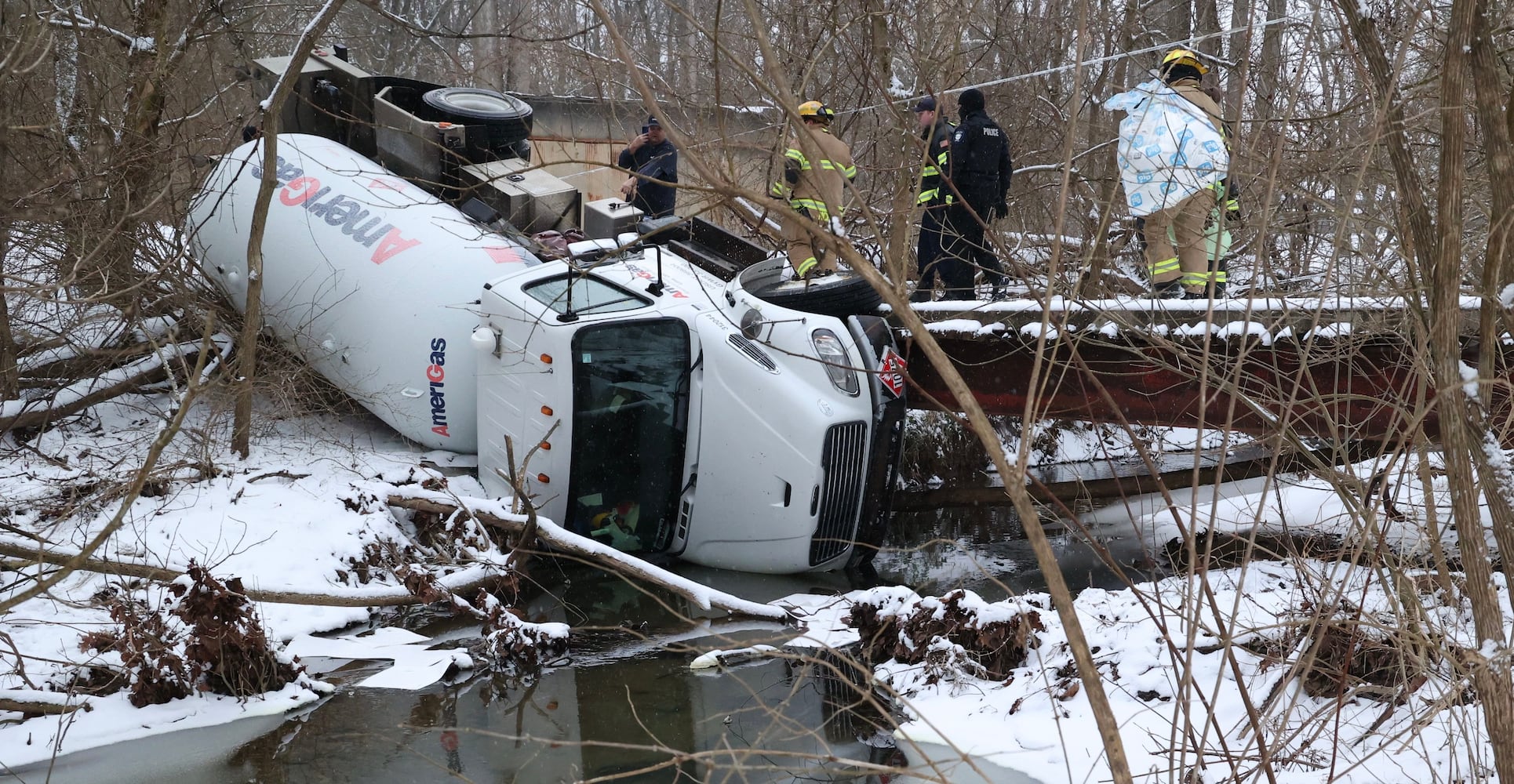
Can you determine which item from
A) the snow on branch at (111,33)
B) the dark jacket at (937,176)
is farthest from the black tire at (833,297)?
the snow on branch at (111,33)

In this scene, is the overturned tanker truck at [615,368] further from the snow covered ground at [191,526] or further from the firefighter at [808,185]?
the snow covered ground at [191,526]

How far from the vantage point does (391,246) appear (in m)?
8.91

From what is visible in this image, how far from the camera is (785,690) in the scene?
20.1 ft

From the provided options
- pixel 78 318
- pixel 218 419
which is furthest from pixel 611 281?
pixel 78 318

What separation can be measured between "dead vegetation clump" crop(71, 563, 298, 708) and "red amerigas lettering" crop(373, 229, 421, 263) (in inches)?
142

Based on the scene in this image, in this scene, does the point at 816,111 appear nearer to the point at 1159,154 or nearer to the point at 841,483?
the point at 1159,154

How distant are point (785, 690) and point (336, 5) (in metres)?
5.04

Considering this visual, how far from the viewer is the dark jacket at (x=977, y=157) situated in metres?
8.68

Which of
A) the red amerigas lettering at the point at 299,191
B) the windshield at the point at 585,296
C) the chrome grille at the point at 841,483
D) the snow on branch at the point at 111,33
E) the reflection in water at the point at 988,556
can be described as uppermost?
the snow on branch at the point at 111,33

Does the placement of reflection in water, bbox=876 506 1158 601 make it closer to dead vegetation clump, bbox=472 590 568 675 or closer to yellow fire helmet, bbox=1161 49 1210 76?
dead vegetation clump, bbox=472 590 568 675

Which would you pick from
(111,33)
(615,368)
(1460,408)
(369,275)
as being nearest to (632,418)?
(615,368)

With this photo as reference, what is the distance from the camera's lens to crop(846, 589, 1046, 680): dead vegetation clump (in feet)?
20.1

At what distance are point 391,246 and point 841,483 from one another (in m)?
3.85

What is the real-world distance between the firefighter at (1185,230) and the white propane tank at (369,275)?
4430 mm
